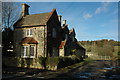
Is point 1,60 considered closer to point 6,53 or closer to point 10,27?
point 6,53

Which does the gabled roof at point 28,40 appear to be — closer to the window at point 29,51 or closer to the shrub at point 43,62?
the window at point 29,51

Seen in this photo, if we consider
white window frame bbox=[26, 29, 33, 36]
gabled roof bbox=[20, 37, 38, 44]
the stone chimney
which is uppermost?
the stone chimney

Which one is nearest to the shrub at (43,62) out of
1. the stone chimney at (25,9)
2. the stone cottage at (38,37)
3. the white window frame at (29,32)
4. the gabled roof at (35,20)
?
the stone cottage at (38,37)

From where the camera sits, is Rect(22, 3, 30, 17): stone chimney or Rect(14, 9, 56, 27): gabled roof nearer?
Rect(14, 9, 56, 27): gabled roof

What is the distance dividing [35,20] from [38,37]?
3851mm

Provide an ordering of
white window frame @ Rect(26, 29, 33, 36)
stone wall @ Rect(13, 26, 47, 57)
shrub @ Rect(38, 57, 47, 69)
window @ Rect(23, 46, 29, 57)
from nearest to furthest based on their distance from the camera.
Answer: shrub @ Rect(38, 57, 47, 69)
stone wall @ Rect(13, 26, 47, 57)
window @ Rect(23, 46, 29, 57)
white window frame @ Rect(26, 29, 33, 36)

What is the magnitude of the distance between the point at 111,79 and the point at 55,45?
15771 millimetres

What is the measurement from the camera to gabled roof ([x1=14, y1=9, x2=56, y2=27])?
2484 centimetres

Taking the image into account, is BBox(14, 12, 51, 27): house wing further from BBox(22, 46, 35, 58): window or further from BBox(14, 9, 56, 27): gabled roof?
BBox(22, 46, 35, 58): window

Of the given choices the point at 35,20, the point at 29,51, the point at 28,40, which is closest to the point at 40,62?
the point at 29,51

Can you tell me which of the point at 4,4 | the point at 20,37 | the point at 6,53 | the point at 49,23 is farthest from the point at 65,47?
the point at 4,4

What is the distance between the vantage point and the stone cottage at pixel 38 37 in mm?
24000

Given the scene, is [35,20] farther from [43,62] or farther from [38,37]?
[43,62]

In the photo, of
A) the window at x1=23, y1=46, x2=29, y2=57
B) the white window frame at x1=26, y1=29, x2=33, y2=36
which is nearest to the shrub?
the window at x1=23, y1=46, x2=29, y2=57
